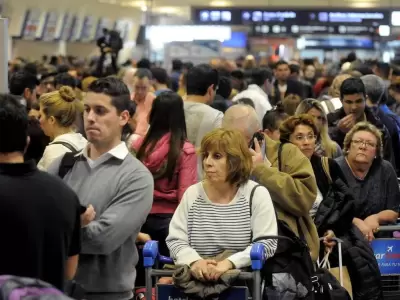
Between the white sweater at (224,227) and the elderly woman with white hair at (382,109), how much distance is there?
14.5ft

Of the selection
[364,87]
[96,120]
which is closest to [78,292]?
[96,120]

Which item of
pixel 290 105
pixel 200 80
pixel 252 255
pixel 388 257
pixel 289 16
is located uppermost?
pixel 289 16

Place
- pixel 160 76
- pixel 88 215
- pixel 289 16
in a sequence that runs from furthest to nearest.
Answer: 1. pixel 289 16
2. pixel 160 76
3. pixel 88 215

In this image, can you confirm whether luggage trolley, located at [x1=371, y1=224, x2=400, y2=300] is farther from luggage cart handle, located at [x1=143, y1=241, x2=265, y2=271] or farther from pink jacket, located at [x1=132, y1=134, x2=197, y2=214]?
luggage cart handle, located at [x1=143, y1=241, x2=265, y2=271]

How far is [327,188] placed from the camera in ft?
22.4

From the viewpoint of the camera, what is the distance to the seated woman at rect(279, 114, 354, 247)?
673cm

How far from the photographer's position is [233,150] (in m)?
5.23

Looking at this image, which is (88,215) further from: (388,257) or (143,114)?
Answer: (143,114)

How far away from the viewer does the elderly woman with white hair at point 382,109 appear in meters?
9.50

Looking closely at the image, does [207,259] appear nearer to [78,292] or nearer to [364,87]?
[78,292]

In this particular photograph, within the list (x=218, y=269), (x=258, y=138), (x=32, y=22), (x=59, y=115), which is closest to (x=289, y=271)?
(x=218, y=269)

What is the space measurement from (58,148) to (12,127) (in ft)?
7.44

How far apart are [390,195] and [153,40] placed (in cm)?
1517

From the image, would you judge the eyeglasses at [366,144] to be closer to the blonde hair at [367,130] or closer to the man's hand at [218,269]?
the blonde hair at [367,130]
